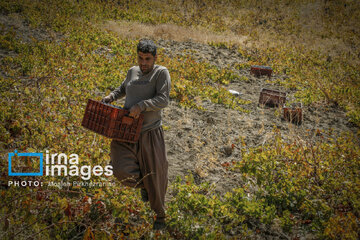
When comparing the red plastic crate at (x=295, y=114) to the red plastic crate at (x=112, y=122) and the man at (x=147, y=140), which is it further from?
the red plastic crate at (x=112, y=122)

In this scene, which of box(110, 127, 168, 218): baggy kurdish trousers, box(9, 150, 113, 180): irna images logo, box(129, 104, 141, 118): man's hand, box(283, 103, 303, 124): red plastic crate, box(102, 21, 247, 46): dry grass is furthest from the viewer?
box(102, 21, 247, 46): dry grass

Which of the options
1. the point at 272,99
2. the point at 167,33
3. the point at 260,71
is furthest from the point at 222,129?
the point at 167,33

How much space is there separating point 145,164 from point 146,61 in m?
1.00

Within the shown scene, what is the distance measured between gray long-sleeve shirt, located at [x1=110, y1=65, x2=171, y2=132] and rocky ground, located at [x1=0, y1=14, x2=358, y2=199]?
1.49m

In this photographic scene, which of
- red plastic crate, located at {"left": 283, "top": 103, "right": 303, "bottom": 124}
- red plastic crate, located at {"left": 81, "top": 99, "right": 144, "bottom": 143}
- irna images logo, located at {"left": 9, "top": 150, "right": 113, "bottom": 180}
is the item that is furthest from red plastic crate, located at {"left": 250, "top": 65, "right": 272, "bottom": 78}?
red plastic crate, located at {"left": 81, "top": 99, "right": 144, "bottom": 143}

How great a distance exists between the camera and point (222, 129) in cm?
548

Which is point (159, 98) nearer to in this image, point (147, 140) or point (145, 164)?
point (147, 140)

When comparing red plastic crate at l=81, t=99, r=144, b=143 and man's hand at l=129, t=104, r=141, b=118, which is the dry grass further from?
man's hand at l=129, t=104, r=141, b=118

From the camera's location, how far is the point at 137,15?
1445 centimetres

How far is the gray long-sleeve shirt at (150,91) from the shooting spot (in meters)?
2.55

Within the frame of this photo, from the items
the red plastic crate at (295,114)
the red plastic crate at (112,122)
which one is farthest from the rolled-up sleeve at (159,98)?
the red plastic crate at (295,114)

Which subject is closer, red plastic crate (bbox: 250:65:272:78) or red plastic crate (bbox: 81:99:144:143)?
red plastic crate (bbox: 81:99:144:143)

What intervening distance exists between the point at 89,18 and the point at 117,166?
11313 mm

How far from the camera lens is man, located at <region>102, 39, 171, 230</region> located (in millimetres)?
2564
